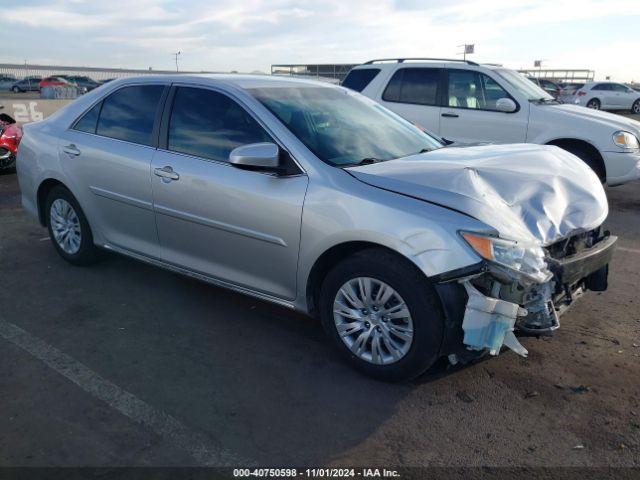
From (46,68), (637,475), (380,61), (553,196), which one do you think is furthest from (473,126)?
(46,68)

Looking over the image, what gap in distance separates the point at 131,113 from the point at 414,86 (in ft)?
17.7

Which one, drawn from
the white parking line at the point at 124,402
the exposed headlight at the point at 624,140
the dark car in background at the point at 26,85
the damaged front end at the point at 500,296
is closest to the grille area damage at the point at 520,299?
the damaged front end at the point at 500,296

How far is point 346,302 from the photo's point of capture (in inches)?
133

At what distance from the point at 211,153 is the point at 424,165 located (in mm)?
1467

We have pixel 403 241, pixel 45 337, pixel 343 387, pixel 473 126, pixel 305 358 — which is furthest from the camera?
pixel 473 126

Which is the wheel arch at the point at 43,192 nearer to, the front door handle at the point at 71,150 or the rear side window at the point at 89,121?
the front door handle at the point at 71,150

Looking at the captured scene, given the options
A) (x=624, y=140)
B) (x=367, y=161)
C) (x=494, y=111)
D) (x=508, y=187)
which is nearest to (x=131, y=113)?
(x=367, y=161)

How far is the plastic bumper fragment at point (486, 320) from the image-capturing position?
291cm

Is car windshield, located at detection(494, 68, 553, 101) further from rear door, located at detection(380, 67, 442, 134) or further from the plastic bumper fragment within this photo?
the plastic bumper fragment

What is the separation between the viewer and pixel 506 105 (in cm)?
787

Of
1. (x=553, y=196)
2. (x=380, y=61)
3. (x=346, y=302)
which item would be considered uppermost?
(x=380, y=61)

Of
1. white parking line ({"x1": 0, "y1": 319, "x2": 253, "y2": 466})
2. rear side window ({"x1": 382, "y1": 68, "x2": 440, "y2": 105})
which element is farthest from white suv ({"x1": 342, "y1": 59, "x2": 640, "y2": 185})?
white parking line ({"x1": 0, "y1": 319, "x2": 253, "y2": 466})

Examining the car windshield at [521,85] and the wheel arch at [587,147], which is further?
the car windshield at [521,85]

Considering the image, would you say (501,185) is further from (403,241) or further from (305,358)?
(305,358)
